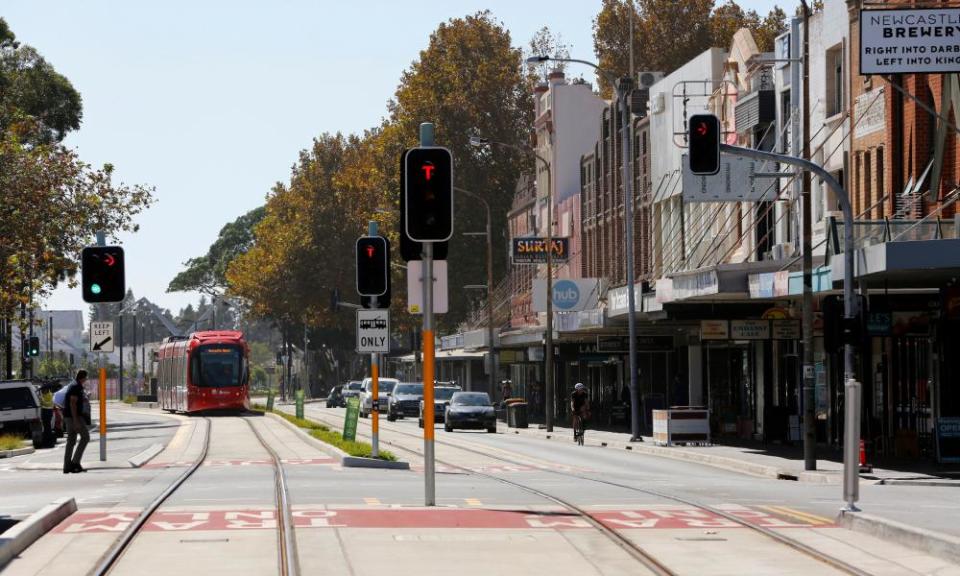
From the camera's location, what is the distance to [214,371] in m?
69.9

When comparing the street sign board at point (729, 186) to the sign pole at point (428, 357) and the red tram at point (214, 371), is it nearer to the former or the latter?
the sign pole at point (428, 357)

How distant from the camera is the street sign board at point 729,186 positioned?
45500 mm

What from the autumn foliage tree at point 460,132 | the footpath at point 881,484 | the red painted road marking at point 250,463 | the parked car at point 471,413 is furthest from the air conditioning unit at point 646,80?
the red painted road marking at point 250,463

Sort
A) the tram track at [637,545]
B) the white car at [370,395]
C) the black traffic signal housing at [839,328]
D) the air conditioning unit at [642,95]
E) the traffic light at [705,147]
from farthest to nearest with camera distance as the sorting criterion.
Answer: the white car at [370,395] < the air conditioning unit at [642,95] < the black traffic signal housing at [839,328] < the traffic light at [705,147] < the tram track at [637,545]

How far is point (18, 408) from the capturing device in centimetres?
4672

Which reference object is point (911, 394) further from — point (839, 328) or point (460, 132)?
point (460, 132)

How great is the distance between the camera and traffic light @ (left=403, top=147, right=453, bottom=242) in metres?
18.6

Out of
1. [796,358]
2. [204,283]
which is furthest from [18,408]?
[204,283]

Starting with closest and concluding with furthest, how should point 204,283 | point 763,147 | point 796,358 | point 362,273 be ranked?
point 362,273, point 796,358, point 763,147, point 204,283

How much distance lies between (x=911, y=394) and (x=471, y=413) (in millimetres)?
22759

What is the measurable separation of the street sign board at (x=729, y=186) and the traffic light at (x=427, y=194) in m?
27.3

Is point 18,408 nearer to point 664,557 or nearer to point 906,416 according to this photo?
point 906,416

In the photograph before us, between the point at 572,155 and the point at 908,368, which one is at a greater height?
the point at 572,155

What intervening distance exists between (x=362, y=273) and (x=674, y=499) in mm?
7896
